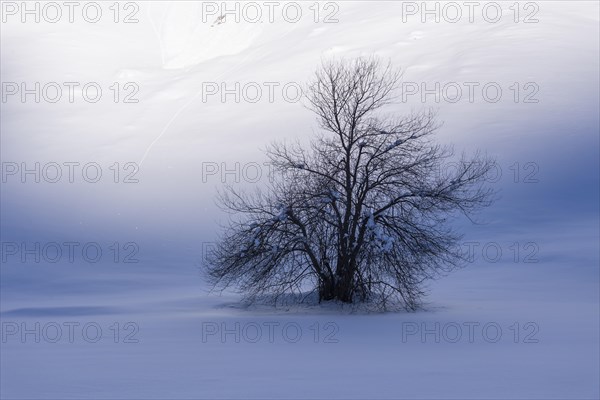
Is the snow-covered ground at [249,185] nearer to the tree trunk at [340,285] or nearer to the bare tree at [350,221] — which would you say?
the tree trunk at [340,285]

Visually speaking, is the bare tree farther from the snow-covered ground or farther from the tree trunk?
the snow-covered ground

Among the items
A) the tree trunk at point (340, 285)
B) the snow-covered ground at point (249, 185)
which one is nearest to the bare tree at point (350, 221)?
the tree trunk at point (340, 285)

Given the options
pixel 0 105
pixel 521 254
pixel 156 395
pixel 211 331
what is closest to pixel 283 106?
pixel 0 105

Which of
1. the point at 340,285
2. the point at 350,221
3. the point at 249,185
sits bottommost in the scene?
the point at 340,285

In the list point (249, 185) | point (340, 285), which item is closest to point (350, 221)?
point (340, 285)

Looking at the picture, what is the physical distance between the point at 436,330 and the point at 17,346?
9.65 meters

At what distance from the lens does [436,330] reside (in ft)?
75.6

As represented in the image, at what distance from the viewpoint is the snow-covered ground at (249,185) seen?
18.1 meters

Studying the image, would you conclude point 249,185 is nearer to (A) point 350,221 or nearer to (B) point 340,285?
(B) point 340,285

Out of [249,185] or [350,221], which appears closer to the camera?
[350,221]

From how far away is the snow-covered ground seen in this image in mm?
18078

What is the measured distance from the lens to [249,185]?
5962 centimetres

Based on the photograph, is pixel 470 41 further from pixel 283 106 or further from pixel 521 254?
pixel 521 254

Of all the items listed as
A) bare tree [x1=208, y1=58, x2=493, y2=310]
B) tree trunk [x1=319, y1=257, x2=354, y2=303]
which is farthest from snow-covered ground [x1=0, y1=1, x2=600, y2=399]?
bare tree [x1=208, y1=58, x2=493, y2=310]
